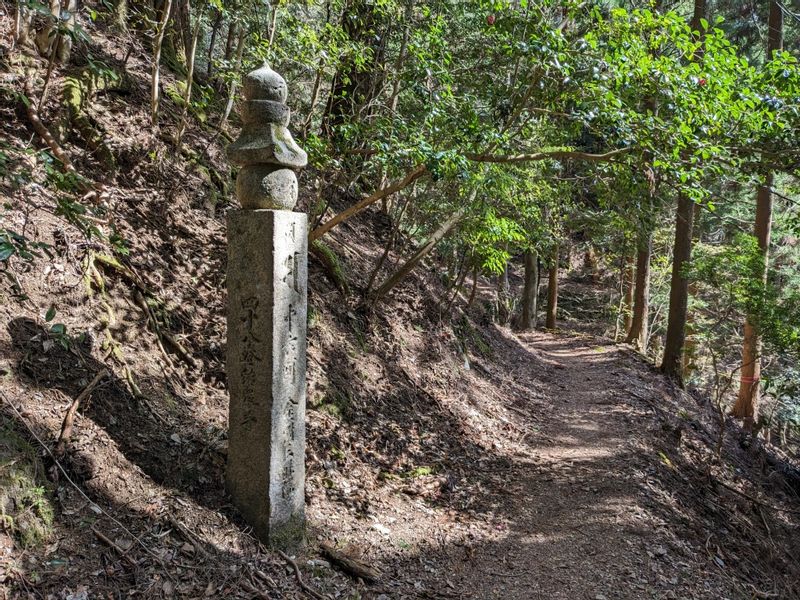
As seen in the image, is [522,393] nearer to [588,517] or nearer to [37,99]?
[588,517]

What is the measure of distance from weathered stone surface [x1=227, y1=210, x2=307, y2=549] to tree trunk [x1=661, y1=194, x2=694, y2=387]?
10.5 meters

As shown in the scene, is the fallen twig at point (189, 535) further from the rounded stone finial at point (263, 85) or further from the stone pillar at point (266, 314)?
the rounded stone finial at point (263, 85)

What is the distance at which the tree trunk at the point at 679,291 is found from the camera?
11938 millimetres

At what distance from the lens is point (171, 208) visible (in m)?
6.04

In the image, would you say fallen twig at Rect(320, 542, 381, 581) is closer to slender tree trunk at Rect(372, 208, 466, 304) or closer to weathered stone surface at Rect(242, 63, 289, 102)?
weathered stone surface at Rect(242, 63, 289, 102)

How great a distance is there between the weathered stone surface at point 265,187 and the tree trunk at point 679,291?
1053 centimetres

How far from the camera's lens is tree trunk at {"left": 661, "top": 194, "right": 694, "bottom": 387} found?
1194 centimetres

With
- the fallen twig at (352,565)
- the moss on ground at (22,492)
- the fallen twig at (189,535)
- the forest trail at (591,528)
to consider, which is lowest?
the forest trail at (591,528)

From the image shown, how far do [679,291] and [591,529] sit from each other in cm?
871

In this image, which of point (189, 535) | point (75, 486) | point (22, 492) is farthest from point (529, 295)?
point (22, 492)

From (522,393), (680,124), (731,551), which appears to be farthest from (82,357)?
(522,393)

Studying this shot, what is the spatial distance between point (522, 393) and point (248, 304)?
7.81 m

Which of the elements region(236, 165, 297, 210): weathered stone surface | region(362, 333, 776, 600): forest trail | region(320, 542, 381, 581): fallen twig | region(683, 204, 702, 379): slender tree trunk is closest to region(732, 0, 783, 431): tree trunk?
region(683, 204, 702, 379): slender tree trunk

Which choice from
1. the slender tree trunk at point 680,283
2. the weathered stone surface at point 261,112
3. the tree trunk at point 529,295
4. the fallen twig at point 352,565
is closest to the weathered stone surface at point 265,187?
the weathered stone surface at point 261,112
